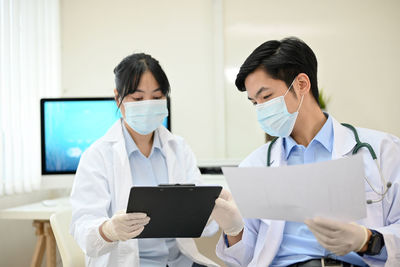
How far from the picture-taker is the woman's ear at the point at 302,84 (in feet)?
4.40

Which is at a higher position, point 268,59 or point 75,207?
point 268,59

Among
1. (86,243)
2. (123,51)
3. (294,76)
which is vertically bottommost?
(86,243)

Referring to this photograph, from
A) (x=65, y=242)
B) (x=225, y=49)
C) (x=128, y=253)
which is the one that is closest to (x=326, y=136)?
(x=128, y=253)

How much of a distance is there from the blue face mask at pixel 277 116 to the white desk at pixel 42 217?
4.28ft

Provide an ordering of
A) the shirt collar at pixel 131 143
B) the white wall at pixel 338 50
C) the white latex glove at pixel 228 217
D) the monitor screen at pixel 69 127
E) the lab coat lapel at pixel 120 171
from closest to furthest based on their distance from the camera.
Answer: the white latex glove at pixel 228 217, the lab coat lapel at pixel 120 171, the shirt collar at pixel 131 143, the monitor screen at pixel 69 127, the white wall at pixel 338 50

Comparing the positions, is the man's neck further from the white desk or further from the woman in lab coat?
the white desk

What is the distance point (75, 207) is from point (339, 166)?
87 cm

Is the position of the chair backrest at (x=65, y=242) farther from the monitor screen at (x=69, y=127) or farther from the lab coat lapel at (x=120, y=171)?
the monitor screen at (x=69, y=127)

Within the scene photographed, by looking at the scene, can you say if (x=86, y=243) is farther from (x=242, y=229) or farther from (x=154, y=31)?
(x=154, y=31)

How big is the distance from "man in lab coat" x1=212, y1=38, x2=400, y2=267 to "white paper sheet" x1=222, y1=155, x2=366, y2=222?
185 mm

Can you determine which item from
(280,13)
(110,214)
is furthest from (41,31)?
(110,214)

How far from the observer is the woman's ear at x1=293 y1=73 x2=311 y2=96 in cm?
134

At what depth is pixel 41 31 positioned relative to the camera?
10.0 ft

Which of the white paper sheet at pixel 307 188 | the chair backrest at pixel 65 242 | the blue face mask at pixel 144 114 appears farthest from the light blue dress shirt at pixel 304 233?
the chair backrest at pixel 65 242
